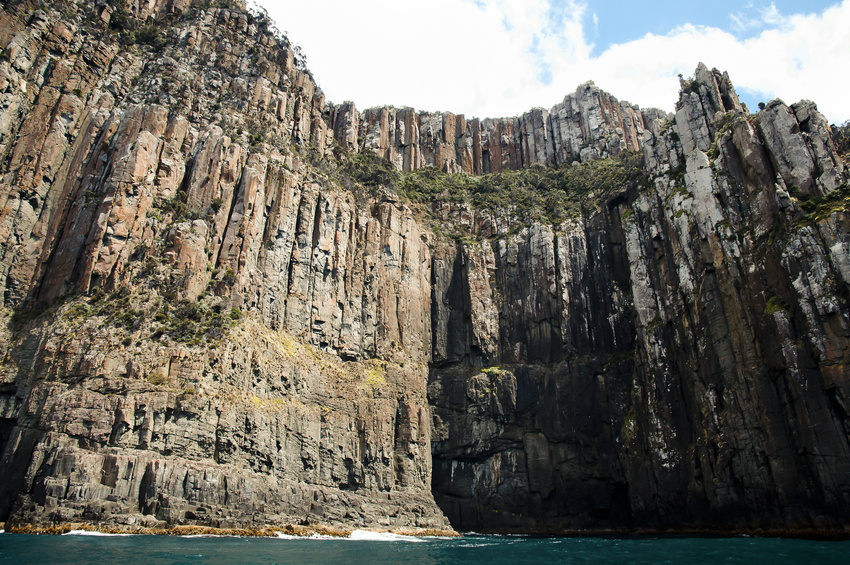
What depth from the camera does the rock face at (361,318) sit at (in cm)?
4131

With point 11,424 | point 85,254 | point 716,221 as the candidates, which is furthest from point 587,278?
point 11,424

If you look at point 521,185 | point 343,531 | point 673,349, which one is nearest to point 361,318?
point 343,531

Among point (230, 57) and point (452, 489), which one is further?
point (230, 57)

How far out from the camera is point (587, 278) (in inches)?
2667

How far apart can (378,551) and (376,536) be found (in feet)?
41.9

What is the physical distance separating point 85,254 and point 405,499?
35408 mm

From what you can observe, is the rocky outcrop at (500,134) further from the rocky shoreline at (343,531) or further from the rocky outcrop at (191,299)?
the rocky shoreline at (343,531)

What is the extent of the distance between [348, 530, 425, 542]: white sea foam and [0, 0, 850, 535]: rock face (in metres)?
1.52

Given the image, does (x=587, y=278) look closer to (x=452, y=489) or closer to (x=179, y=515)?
(x=452, y=489)

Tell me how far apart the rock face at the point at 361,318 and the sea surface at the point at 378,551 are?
16.8ft

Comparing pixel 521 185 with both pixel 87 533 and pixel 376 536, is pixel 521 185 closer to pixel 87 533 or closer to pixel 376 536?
pixel 376 536

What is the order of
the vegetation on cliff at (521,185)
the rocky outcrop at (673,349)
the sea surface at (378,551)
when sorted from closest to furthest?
the sea surface at (378,551) < the rocky outcrop at (673,349) < the vegetation on cliff at (521,185)

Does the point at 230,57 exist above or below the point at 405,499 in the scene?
above

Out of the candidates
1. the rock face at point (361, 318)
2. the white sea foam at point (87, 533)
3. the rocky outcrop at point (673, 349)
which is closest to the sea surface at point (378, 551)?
the white sea foam at point (87, 533)
